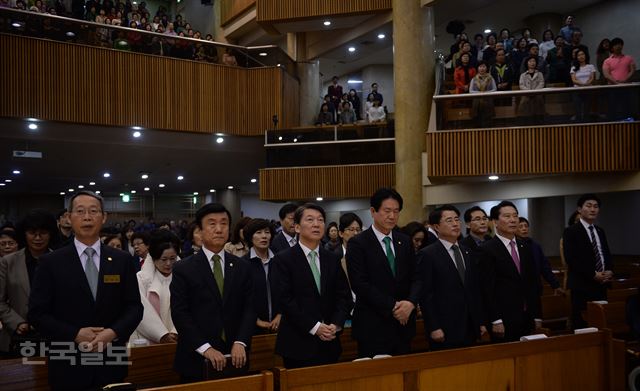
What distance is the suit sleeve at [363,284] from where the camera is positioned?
11.0 feet

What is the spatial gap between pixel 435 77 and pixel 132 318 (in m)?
9.00

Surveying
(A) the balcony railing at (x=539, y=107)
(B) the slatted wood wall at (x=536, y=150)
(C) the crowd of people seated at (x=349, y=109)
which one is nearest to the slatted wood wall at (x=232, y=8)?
(C) the crowd of people seated at (x=349, y=109)

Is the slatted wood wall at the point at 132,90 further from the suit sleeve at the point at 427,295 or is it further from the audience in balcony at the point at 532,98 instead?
the suit sleeve at the point at 427,295

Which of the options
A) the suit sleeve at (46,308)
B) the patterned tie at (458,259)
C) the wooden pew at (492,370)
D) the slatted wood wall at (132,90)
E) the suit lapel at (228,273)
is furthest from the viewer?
the slatted wood wall at (132,90)

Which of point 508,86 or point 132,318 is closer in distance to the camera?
point 132,318

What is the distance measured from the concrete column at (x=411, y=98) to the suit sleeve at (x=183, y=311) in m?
7.88

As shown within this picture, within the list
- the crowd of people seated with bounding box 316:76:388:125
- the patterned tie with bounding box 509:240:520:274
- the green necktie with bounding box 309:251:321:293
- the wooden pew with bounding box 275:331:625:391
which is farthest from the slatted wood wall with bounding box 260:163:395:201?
the wooden pew with bounding box 275:331:625:391

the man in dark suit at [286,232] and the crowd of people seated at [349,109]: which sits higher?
the crowd of people seated at [349,109]

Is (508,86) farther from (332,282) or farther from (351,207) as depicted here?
(332,282)

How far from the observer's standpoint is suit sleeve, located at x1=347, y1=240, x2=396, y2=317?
334cm

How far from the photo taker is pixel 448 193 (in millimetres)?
10617

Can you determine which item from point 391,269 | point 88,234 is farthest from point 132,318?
point 391,269

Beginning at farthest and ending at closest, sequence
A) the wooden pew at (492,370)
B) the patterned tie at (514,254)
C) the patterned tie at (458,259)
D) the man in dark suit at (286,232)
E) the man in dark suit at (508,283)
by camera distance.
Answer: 1. the man in dark suit at (286,232)
2. the patterned tie at (514,254)
3. the man in dark suit at (508,283)
4. the patterned tie at (458,259)
5. the wooden pew at (492,370)

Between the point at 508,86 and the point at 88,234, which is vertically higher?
the point at 508,86
